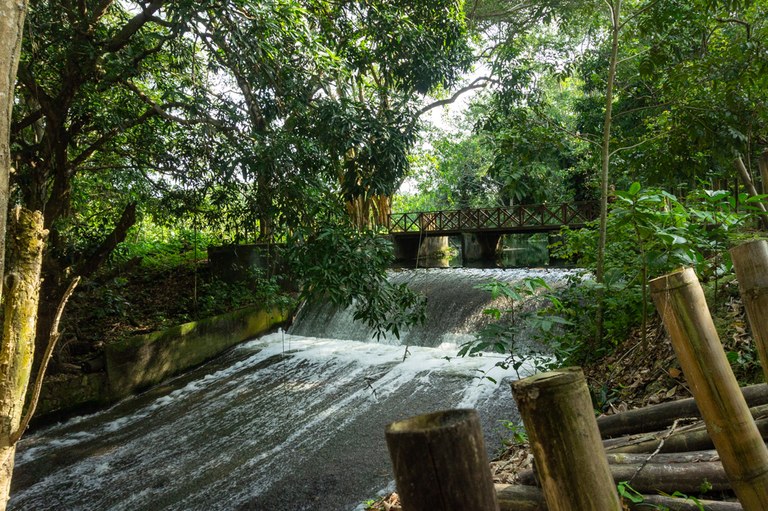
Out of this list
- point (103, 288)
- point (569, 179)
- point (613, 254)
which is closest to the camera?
point (613, 254)

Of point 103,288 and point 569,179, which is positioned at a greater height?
point 569,179

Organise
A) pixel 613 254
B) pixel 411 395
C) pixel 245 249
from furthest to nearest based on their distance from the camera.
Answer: pixel 245 249 → pixel 411 395 → pixel 613 254

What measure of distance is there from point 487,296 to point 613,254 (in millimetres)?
6318

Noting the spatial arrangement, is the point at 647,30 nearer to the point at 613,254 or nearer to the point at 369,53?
the point at 613,254

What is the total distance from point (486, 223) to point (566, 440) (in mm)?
18641

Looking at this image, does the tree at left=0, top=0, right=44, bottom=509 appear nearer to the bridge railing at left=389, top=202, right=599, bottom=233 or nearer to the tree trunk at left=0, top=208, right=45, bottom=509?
the tree trunk at left=0, top=208, right=45, bottom=509

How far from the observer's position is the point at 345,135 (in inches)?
206

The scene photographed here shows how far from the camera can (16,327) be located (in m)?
1.77

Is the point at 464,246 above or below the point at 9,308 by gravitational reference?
above

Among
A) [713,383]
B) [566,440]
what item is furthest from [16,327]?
[713,383]

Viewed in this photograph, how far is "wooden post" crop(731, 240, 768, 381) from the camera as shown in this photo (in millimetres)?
1580

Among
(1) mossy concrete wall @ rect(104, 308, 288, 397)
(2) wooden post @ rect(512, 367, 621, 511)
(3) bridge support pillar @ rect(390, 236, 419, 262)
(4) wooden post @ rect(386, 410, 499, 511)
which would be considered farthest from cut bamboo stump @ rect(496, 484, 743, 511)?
(3) bridge support pillar @ rect(390, 236, 419, 262)

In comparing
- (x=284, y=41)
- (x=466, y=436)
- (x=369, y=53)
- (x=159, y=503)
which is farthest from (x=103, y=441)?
(x=466, y=436)

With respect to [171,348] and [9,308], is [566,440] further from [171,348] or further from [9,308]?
[171,348]
